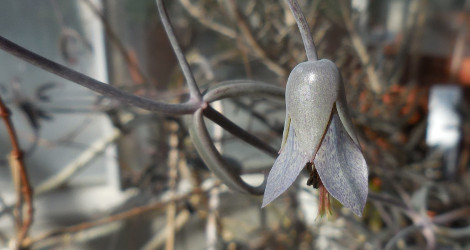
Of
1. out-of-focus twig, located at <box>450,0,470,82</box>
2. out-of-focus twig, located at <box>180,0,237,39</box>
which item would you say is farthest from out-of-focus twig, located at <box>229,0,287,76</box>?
out-of-focus twig, located at <box>450,0,470,82</box>

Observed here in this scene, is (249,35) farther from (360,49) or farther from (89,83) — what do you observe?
(89,83)

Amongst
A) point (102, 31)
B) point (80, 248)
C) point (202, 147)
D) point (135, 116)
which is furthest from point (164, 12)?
point (80, 248)

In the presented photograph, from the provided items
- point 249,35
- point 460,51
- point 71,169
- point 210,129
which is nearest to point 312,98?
point 249,35

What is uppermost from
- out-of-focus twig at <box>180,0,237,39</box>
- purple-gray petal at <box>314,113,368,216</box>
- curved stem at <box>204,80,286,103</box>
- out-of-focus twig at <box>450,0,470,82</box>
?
out-of-focus twig at <box>180,0,237,39</box>

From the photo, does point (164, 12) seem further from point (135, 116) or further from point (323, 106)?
point (135, 116)

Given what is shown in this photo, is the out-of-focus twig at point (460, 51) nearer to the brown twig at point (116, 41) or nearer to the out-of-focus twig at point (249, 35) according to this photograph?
the out-of-focus twig at point (249, 35)

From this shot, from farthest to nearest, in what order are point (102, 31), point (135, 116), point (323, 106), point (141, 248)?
1. point (141, 248)
2. point (102, 31)
3. point (135, 116)
4. point (323, 106)

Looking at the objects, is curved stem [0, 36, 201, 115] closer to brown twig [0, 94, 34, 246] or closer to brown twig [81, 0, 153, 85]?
brown twig [0, 94, 34, 246]
